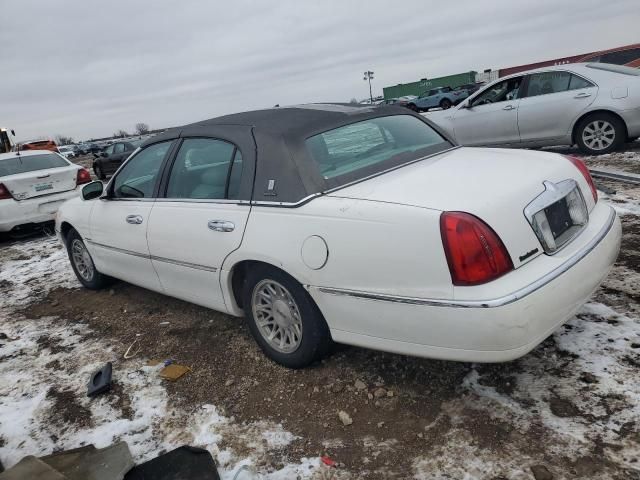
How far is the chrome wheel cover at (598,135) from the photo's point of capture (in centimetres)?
760

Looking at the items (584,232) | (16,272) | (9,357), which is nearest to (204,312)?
(9,357)

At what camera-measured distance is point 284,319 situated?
118 inches

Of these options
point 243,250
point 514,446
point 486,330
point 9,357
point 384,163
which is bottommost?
point 514,446

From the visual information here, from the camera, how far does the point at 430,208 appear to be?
225 centimetres

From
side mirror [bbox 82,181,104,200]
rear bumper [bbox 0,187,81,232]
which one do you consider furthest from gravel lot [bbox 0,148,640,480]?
rear bumper [bbox 0,187,81,232]

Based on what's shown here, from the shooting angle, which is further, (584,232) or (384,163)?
(384,163)

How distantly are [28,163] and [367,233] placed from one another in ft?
26.3

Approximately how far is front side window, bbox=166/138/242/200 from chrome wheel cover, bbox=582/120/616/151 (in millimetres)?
6615

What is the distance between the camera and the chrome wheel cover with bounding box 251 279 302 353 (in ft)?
9.61

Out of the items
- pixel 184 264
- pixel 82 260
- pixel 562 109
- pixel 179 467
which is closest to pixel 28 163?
pixel 82 260

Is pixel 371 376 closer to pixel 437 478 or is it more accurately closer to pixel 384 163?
pixel 437 478

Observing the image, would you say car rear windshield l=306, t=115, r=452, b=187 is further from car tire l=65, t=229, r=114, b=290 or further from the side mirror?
car tire l=65, t=229, r=114, b=290

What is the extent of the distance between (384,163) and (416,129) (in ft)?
2.39

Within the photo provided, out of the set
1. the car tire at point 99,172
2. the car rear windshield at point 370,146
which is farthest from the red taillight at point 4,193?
the car tire at point 99,172
